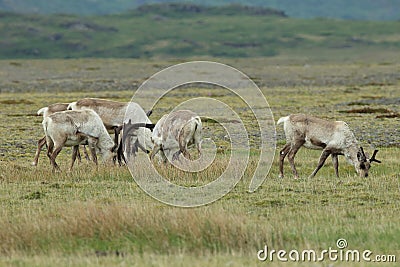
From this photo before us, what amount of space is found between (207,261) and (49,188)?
7.25m

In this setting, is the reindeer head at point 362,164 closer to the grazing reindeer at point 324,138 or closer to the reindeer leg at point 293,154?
the grazing reindeer at point 324,138

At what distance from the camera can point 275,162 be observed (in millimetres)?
21719

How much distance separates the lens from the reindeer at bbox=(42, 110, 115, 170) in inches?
766

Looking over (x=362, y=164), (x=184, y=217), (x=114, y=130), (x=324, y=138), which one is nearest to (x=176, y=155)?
(x=114, y=130)

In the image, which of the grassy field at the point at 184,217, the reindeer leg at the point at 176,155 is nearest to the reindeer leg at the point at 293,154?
the grassy field at the point at 184,217

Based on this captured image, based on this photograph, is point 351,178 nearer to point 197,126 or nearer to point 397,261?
point 197,126

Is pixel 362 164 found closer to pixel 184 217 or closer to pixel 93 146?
pixel 93 146

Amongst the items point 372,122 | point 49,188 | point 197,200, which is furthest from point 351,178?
point 372,122

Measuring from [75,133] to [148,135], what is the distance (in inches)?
110

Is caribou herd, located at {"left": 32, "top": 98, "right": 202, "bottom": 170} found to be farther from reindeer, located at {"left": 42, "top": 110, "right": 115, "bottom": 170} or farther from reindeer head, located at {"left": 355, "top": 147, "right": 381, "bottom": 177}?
reindeer head, located at {"left": 355, "top": 147, "right": 381, "bottom": 177}

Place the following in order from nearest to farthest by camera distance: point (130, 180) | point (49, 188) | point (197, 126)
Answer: point (49, 188) < point (130, 180) < point (197, 126)

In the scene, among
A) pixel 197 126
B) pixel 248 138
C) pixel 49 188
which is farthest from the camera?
pixel 248 138

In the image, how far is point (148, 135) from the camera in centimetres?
2195

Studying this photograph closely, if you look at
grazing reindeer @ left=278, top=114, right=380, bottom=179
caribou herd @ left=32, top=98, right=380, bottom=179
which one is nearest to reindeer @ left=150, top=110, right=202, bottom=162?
caribou herd @ left=32, top=98, right=380, bottom=179
